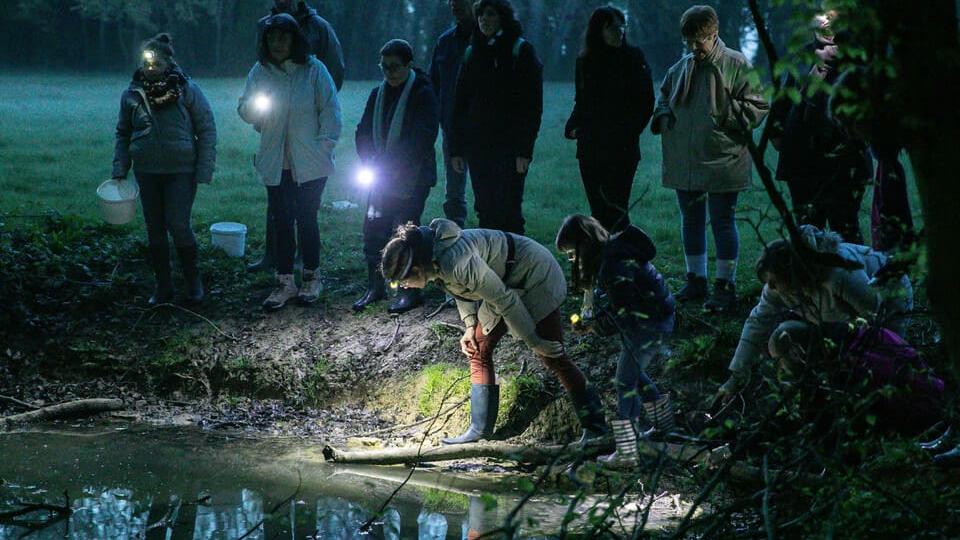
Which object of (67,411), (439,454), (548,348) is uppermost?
Answer: (548,348)

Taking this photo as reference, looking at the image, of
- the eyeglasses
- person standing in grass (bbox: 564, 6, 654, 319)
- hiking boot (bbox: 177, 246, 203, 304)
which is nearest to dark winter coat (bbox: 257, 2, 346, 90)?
the eyeglasses

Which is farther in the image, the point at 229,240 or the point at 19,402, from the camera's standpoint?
the point at 229,240

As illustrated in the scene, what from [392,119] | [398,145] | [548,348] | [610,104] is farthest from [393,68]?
[548,348]

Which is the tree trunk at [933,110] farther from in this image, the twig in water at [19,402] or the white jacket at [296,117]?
the twig in water at [19,402]

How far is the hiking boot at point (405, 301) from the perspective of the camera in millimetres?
9062

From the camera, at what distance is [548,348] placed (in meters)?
6.86

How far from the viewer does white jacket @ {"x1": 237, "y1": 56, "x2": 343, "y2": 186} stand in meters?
9.03

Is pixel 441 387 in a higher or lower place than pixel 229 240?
lower

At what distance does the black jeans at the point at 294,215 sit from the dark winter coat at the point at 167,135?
57 centimetres

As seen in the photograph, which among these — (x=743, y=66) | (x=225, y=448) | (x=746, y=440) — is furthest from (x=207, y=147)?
(x=746, y=440)

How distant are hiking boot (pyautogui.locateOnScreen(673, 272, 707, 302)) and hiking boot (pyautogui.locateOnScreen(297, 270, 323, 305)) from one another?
297 centimetres

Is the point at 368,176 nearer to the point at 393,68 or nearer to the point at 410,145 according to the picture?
the point at 410,145

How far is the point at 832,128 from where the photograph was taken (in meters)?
6.30

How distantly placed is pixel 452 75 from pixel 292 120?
1.32 meters
